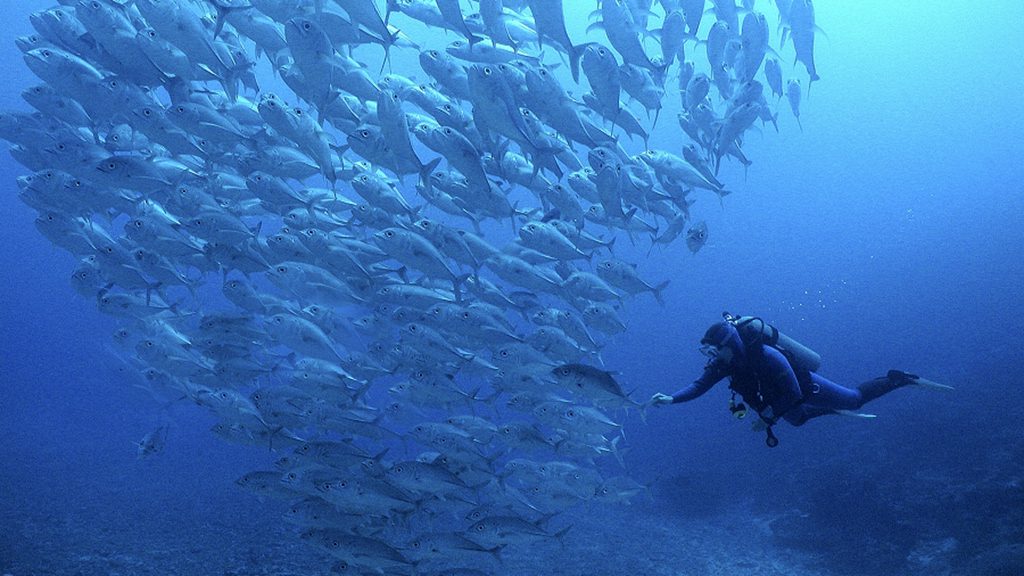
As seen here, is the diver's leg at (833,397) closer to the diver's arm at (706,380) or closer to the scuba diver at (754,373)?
the scuba diver at (754,373)

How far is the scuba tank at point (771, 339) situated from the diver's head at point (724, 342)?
0.42 feet

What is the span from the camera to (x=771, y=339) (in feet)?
17.7

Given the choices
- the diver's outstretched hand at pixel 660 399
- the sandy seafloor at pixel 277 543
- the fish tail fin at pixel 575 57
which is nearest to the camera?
the fish tail fin at pixel 575 57

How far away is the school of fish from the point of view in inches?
197

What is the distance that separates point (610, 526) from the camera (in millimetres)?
11938

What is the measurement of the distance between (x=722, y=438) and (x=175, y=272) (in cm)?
1830

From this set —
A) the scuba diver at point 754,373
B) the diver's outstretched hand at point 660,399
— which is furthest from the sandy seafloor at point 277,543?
the scuba diver at point 754,373

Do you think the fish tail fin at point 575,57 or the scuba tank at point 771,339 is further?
the scuba tank at point 771,339

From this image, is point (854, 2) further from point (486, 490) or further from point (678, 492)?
point (486, 490)

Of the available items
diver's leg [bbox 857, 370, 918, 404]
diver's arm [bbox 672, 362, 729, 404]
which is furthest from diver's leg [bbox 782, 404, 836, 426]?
diver's leg [bbox 857, 370, 918, 404]

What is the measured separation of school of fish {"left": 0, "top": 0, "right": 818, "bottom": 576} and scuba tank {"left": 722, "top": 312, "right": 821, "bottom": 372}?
3.89 ft

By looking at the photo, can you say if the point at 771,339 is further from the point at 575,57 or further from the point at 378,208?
the point at 378,208

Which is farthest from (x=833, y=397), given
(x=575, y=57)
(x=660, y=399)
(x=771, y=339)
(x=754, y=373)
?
(x=575, y=57)

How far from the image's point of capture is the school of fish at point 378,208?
4992mm
